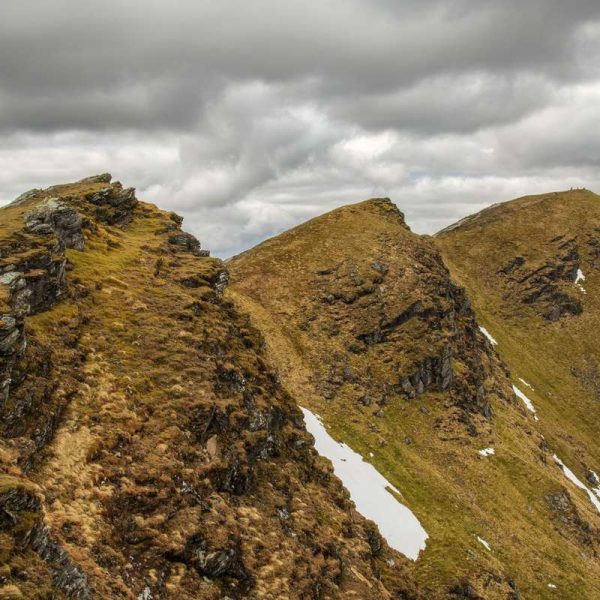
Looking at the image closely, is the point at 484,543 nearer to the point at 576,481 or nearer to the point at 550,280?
the point at 576,481

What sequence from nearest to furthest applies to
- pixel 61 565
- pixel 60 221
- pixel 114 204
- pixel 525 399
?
1. pixel 61 565
2. pixel 60 221
3. pixel 114 204
4. pixel 525 399

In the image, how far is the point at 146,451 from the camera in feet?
73.3

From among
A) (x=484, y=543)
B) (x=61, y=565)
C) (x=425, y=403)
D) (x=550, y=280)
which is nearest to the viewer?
(x=61, y=565)

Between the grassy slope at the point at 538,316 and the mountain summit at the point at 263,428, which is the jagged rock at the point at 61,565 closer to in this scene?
the mountain summit at the point at 263,428

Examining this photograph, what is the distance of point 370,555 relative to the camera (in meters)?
30.3

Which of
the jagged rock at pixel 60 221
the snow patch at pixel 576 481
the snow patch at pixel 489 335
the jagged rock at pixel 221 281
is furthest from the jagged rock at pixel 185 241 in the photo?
the snow patch at pixel 489 335

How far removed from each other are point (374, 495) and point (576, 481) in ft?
170

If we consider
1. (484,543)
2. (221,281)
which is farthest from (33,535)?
(484,543)

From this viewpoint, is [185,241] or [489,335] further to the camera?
[489,335]

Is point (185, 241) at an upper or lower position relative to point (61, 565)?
upper

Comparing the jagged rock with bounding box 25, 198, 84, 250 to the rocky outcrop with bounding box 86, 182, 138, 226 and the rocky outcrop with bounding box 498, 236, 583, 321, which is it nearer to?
the rocky outcrop with bounding box 86, 182, 138, 226

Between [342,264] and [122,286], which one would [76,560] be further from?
[342,264]

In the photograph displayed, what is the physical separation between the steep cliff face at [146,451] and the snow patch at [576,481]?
57.5 metres

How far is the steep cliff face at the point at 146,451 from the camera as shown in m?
17.6
